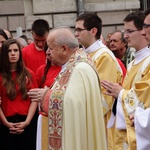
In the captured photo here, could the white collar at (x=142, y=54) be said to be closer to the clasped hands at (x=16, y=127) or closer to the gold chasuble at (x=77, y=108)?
the gold chasuble at (x=77, y=108)

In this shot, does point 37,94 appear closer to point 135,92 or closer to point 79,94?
point 79,94

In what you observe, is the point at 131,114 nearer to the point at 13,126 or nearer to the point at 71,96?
the point at 71,96

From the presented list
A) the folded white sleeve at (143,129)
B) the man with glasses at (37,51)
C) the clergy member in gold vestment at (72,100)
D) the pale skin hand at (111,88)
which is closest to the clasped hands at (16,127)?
the man with glasses at (37,51)

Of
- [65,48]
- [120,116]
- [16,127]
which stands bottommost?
[16,127]

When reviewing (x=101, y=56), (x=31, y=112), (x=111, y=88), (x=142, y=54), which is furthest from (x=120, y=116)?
(x=31, y=112)

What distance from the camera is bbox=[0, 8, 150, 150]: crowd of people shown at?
167 inches

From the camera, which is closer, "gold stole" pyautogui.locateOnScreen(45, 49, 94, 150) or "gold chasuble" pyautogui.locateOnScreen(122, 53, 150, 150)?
"gold chasuble" pyautogui.locateOnScreen(122, 53, 150, 150)

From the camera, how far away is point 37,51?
706 cm

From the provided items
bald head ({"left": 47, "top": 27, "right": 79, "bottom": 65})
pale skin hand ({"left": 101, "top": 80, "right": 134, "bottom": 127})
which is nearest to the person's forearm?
pale skin hand ({"left": 101, "top": 80, "right": 134, "bottom": 127})

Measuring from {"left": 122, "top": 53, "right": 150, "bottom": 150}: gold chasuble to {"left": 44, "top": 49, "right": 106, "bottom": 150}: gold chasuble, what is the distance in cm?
24

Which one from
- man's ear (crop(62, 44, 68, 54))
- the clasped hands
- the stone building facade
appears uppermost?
the stone building facade

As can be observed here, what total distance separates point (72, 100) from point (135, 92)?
0.50 metres

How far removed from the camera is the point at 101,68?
552cm

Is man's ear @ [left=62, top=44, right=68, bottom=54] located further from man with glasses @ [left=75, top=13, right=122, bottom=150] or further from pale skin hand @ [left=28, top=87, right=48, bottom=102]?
man with glasses @ [left=75, top=13, right=122, bottom=150]
